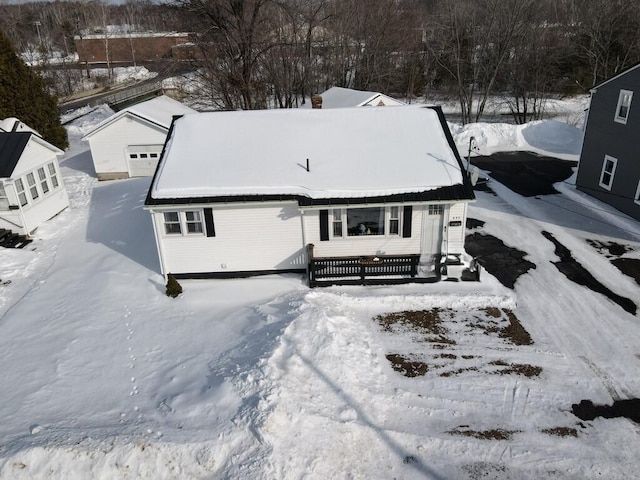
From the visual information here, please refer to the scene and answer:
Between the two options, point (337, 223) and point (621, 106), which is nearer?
point (337, 223)

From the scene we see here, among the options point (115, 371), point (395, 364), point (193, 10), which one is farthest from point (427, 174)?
point (193, 10)

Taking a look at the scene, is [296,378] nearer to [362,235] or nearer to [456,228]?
[362,235]

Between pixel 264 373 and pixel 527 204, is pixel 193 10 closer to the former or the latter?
pixel 527 204

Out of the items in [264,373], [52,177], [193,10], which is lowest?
[264,373]

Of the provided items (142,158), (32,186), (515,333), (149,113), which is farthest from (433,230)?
(142,158)

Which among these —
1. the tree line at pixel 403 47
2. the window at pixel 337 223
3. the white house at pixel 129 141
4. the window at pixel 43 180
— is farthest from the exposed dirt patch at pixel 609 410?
the tree line at pixel 403 47

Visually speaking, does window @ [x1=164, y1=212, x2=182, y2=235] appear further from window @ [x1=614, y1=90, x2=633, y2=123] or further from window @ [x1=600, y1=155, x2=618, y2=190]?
window @ [x1=614, y1=90, x2=633, y2=123]
